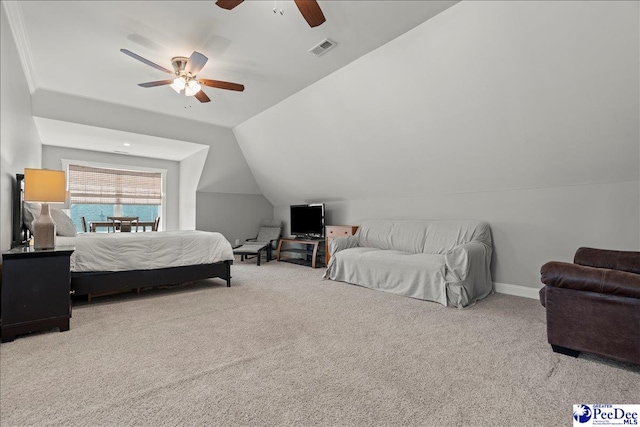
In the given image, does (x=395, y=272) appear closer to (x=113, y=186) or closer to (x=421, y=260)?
(x=421, y=260)

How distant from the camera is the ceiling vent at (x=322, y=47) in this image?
314 cm

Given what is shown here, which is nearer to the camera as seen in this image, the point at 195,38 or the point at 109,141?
the point at 195,38

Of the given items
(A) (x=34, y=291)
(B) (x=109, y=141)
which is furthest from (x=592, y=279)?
(B) (x=109, y=141)

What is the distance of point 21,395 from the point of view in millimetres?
1699

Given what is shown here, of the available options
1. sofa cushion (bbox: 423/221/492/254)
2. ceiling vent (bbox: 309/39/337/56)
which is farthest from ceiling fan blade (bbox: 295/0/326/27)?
sofa cushion (bbox: 423/221/492/254)

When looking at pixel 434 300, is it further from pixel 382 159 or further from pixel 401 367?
pixel 382 159

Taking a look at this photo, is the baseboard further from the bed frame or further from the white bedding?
the bed frame

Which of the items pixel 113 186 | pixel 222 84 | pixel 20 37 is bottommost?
pixel 113 186

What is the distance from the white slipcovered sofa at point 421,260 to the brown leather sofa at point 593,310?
1115mm

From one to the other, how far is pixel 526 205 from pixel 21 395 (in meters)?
5.00

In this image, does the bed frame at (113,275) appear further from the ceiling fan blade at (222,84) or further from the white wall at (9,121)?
the ceiling fan blade at (222,84)

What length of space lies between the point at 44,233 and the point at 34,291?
0.54 meters

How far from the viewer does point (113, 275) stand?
3484 mm

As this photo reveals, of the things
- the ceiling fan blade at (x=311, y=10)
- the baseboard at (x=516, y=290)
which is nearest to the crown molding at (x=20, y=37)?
the ceiling fan blade at (x=311, y=10)
